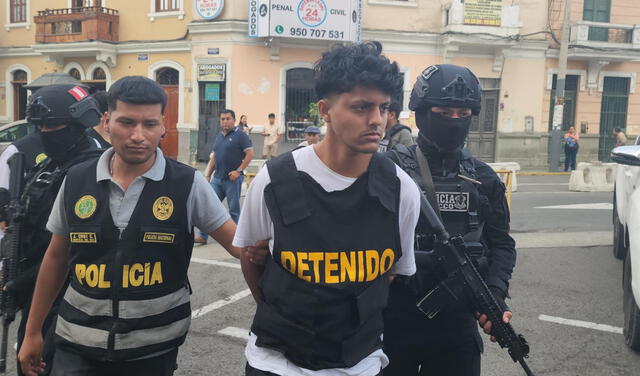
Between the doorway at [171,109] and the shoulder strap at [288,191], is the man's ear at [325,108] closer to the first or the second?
the shoulder strap at [288,191]

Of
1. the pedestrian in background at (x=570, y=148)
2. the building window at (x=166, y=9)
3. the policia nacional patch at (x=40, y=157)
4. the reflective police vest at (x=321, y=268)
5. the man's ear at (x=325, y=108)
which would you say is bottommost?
the pedestrian in background at (x=570, y=148)

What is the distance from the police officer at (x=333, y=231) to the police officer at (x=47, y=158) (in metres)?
1.33

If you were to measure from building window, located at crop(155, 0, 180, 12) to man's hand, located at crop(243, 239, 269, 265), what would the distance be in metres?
19.9

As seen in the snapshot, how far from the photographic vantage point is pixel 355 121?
2.04 m

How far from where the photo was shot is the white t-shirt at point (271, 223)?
2000 mm

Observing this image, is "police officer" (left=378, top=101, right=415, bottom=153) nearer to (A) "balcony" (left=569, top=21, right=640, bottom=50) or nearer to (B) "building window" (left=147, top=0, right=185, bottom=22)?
(B) "building window" (left=147, top=0, right=185, bottom=22)

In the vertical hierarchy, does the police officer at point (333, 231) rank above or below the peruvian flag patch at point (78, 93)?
below

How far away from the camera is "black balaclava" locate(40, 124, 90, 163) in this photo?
307 centimetres

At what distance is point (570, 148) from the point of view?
2027 centimetres

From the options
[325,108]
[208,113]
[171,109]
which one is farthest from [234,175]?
[171,109]

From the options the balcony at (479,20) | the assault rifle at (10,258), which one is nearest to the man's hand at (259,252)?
the assault rifle at (10,258)

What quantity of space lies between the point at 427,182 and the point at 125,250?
49.9 inches

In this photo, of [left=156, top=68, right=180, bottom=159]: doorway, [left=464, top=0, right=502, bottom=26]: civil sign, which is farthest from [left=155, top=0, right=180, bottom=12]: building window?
[left=464, top=0, right=502, bottom=26]: civil sign

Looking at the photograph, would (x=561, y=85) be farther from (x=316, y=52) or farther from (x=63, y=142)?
(x=63, y=142)
